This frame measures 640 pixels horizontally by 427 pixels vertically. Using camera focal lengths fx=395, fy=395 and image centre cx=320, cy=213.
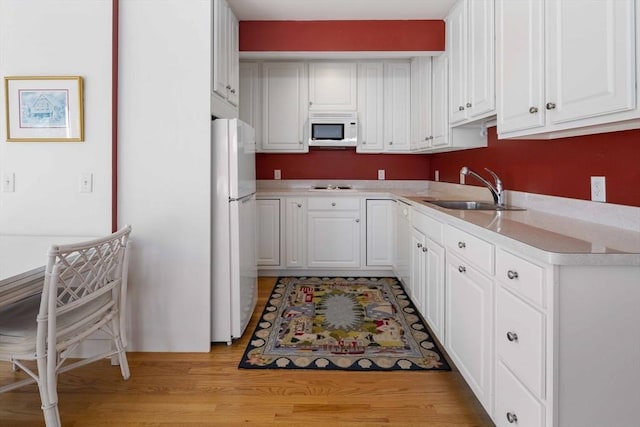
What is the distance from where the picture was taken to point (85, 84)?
92.9 inches

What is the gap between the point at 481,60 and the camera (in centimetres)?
243

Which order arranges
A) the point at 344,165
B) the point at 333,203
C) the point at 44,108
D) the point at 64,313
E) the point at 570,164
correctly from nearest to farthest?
the point at 64,313, the point at 570,164, the point at 44,108, the point at 333,203, the point at 344,165

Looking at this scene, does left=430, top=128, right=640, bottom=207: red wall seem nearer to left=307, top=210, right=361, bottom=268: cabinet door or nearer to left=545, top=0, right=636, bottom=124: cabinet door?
left=545, top=0, right=636, bottom=124: cabinet door

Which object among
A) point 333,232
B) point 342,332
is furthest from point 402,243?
point 342,332

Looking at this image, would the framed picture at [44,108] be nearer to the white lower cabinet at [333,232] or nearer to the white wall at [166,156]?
the white wall at [166,156]

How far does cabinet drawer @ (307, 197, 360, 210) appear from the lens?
4074 mm

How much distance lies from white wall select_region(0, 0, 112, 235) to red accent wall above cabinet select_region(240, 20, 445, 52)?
4.11 ft

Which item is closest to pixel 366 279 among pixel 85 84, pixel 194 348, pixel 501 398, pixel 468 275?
pixel 194 348

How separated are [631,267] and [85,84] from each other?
109 inches

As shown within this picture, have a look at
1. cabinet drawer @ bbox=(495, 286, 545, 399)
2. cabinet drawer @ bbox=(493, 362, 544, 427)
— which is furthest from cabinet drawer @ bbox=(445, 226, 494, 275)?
cabinet drawer @ bbox=(493, 362, 544, 427)

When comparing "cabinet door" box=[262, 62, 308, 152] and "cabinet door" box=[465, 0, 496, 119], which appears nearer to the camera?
"cabinet door" box=[465, 0, 496, 119]

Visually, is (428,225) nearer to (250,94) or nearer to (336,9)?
(336,9)

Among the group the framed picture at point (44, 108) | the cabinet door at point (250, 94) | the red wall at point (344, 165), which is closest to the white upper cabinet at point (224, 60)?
the framed picture at point (44, 108)

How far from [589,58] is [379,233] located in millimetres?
2830
